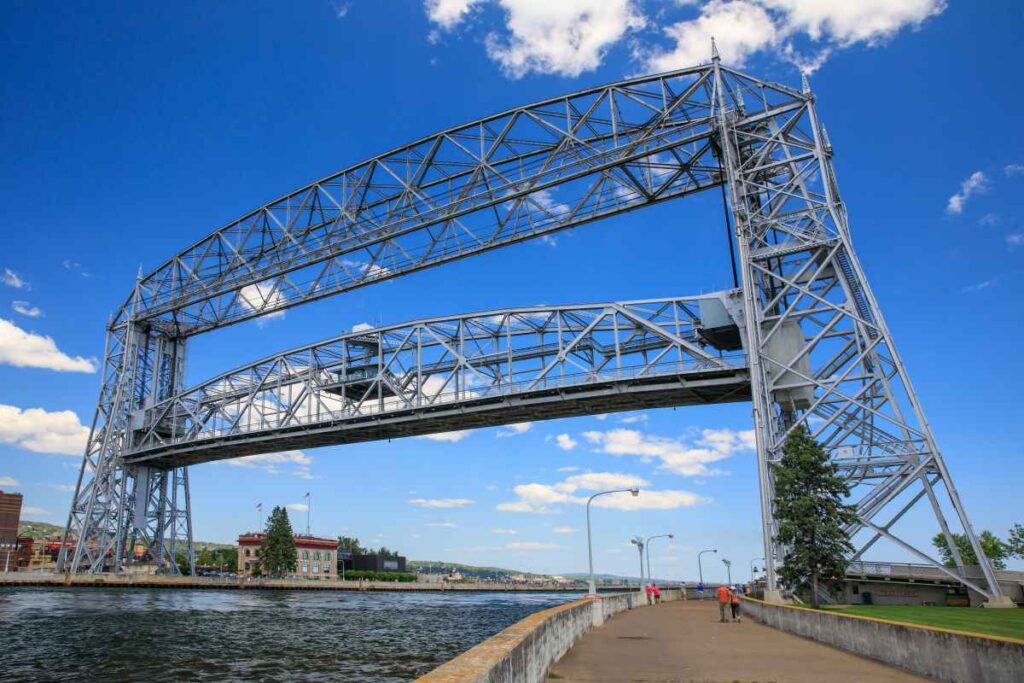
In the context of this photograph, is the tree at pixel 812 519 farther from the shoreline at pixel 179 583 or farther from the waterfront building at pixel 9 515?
the waterfront building at pixel 9 515

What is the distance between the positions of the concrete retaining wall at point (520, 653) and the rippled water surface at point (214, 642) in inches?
189

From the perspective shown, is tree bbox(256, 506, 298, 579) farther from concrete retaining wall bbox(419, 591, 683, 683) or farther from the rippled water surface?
concrete retaining wall bbox(419, 591, 683, 683)

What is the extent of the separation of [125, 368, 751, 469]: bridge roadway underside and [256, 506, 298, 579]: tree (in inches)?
1397

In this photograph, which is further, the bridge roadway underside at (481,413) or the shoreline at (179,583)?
the shoreline at (179,583)

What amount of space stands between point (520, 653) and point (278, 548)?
9489 centimetres

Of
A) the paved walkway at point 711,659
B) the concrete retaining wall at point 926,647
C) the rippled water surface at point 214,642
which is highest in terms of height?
the concrete retaining wall at point 926,647

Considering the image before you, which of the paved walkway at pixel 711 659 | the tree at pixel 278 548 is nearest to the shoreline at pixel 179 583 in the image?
the tree at pixel 278 548

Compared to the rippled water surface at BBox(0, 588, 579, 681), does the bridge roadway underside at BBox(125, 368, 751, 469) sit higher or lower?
higher

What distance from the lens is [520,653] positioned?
902cm

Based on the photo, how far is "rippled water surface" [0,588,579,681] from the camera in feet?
61.8

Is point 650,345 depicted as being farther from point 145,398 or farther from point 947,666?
point 145,398

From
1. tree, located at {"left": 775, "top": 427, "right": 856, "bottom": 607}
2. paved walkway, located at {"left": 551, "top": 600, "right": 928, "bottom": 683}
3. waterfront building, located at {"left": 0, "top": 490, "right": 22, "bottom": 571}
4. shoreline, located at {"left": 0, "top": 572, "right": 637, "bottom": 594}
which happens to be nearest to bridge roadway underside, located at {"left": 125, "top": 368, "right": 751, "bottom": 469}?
shoreline, located at {"left": 0, "top": 572, "right": 637, "bottom": 594}

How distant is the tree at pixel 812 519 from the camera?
2511 cm

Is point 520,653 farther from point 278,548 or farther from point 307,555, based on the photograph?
point 307,555
